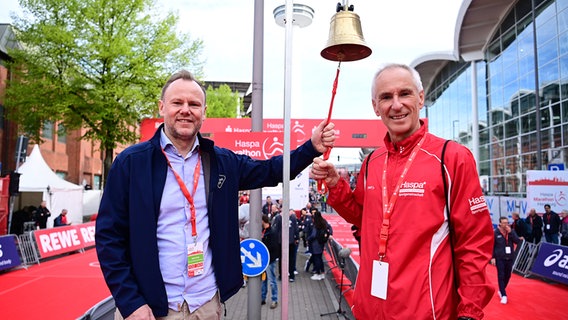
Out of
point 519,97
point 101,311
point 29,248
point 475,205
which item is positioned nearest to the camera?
point 475,205

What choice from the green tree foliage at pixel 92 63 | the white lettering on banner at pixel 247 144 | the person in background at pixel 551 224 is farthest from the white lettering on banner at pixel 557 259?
the green tree foliage at pixel 92 63

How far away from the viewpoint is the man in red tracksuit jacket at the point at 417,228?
1884 mm

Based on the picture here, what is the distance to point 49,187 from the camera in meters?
16.9

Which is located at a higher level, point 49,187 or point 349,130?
point 349,130

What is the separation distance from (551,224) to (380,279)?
14.6 m

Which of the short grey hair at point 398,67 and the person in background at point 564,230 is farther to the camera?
the person in background at point 564,230

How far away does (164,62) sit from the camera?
1986 centimetres

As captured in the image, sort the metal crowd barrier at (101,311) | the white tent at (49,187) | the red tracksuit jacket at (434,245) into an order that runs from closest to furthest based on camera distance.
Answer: the red tracksuit jacket at (434,245), the metal crowd barrier at (101,311), the white tent at (49,187)

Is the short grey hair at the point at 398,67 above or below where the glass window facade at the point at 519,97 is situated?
→ below

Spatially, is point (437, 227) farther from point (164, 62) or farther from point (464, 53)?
point (464, 53)

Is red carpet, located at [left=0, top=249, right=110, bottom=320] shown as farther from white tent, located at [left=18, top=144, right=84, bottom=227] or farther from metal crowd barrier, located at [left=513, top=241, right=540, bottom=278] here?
metal crowd barrier, located at [left=513, top=241, right=540, bottom=278]

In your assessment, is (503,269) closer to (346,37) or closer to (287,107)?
(287,107)

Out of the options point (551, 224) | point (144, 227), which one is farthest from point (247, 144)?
point (551, 224)

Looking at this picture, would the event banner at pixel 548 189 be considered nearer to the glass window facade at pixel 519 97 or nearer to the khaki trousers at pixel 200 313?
the glass window facade at pixel 519 97
